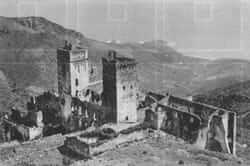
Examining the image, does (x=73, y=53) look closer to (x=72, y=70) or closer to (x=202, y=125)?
(x=72, y=70)

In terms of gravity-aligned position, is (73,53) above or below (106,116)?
above

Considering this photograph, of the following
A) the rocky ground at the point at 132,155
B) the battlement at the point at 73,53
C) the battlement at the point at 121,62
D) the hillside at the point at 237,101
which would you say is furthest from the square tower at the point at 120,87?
the hillside at the point at 237,101

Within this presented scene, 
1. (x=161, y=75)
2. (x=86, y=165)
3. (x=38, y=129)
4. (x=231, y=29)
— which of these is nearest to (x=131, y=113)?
(x=38, y=129)

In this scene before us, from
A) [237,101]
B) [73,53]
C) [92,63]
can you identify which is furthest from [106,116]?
[92,63]

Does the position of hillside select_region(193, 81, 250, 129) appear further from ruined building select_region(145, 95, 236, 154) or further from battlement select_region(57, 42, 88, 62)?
battlement select_region(57, 42, 88, 62)

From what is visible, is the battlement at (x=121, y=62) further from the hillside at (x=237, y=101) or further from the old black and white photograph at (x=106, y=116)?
the hillside at (x=237, y=101)

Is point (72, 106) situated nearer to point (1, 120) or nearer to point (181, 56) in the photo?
point (1, 120)
